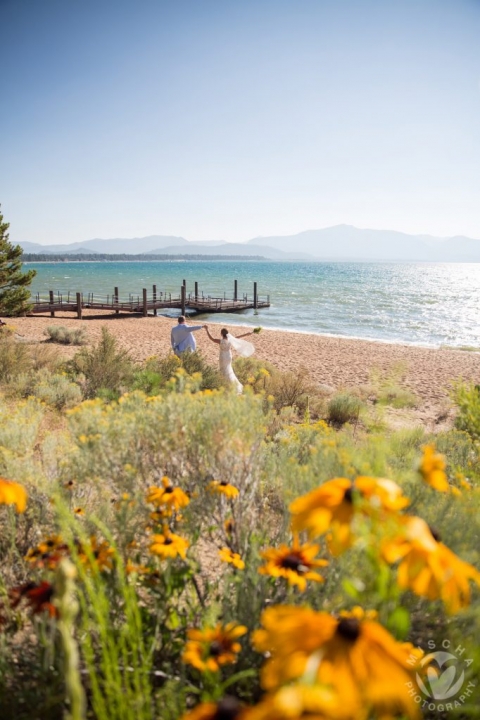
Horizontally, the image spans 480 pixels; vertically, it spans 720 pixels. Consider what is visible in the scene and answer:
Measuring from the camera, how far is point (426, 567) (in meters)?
1.17

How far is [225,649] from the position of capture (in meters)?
1.61

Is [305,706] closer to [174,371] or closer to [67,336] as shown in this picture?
[174,371]

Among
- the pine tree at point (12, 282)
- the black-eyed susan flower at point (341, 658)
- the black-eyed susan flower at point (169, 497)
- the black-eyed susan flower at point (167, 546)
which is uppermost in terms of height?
the pine tree at point (12, 282)

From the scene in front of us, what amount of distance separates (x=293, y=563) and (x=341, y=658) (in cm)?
97

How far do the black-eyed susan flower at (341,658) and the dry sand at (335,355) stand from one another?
9313 mm

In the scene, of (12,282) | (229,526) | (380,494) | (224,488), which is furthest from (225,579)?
(12,282)

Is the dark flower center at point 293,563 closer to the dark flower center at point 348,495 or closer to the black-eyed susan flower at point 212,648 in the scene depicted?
the black-eyed susan flower at point 212,648

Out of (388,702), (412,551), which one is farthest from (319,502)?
(388,702)

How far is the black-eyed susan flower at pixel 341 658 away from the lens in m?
0.86

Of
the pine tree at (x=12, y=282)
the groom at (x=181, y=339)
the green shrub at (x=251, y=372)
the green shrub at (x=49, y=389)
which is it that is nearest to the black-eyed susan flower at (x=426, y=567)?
the green shrub at (x=49, y=389)

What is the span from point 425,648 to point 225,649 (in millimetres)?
1107

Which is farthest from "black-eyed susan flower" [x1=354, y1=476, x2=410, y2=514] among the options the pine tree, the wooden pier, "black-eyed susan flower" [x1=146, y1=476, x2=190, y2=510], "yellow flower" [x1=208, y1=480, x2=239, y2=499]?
the wooden pier

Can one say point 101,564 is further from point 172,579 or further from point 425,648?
point 425,648

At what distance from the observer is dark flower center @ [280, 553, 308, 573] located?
1.87 meters
